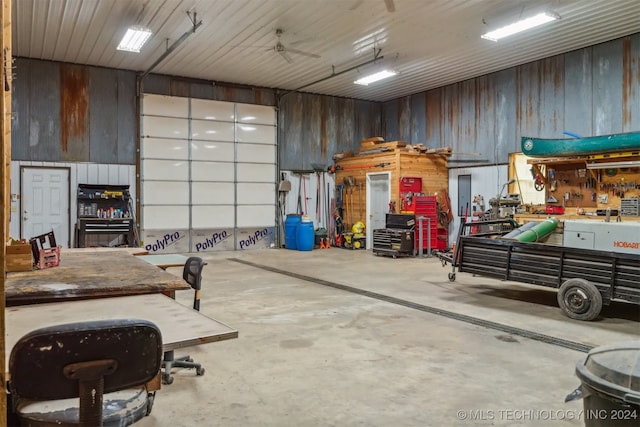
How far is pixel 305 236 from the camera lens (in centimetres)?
1180

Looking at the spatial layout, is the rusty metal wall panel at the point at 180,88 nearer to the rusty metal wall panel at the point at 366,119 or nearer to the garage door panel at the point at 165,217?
the garage door panel at the point at 165,217

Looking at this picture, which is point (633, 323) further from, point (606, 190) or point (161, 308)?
point (161, 308)

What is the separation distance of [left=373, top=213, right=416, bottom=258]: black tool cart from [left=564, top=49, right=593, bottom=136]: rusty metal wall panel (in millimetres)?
3755

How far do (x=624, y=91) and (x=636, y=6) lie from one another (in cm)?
174

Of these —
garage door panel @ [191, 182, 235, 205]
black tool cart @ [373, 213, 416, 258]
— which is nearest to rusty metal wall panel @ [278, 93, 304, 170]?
garage door panel @ [191, 182, 235, 205]

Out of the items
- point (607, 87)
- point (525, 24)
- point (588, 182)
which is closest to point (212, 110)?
point (525, 24)

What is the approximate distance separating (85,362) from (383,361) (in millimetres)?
2783

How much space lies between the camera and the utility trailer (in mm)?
4559

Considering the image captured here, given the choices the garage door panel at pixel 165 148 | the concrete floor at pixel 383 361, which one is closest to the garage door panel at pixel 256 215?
the garage door panel at pixel 165 148

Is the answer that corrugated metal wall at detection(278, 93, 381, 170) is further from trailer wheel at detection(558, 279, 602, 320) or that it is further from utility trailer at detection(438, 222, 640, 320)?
trailer wheel at detection(558, 279, 602, 320)

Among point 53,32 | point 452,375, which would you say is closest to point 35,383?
point 452,375

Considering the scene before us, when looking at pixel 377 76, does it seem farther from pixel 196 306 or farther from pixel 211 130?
pixel 196 306

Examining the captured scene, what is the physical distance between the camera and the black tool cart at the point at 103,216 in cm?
963

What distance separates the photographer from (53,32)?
8320 millimetres
